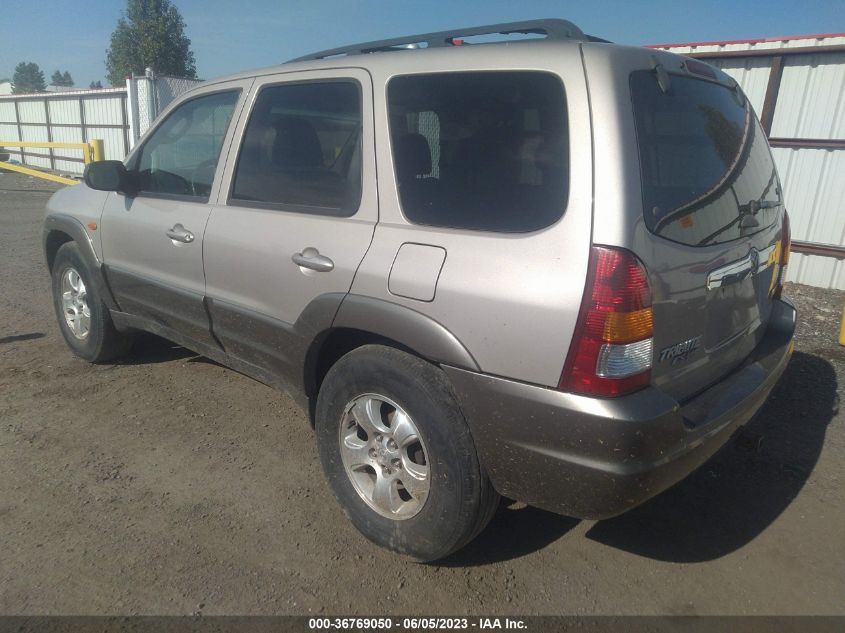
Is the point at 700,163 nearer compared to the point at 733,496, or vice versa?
the point at 700,163

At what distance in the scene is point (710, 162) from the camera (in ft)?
7.95

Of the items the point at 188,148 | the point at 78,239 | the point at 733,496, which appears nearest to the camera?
the point at 733,496

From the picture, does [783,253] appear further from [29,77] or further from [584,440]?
[29,77]

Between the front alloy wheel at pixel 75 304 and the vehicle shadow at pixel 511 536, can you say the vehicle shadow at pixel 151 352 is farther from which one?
the vehicle shadow at pixel 511 536

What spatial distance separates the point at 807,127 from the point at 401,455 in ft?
22.9

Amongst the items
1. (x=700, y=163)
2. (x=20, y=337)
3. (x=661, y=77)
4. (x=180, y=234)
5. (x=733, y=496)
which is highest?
(x=661, y=77)

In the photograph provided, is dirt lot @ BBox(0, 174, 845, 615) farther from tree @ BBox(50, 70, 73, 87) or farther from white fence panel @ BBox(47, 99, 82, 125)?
tree @ BBox(50, 70, 73, 87)

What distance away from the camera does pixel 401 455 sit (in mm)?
2527

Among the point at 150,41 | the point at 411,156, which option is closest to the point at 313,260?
the point at 411,156

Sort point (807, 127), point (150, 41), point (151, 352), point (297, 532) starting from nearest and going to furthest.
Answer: point (297, 532)
point (151, 352)
point (807, 127)
point (150, 41)

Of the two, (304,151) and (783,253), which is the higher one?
(304,151)

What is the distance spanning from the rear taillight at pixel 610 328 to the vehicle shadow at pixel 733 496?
1.02 m
